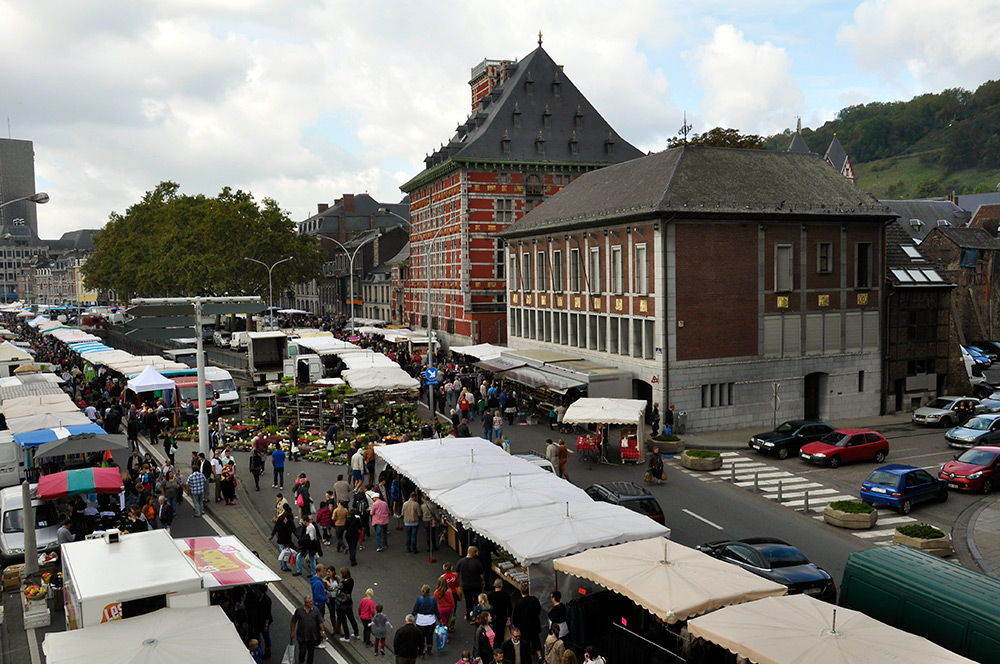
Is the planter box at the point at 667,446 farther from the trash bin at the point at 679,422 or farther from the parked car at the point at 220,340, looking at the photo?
the parked car at the point at 220,340

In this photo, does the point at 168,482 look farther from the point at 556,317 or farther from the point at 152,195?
the point at 152,195

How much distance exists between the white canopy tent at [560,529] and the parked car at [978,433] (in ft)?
70.2

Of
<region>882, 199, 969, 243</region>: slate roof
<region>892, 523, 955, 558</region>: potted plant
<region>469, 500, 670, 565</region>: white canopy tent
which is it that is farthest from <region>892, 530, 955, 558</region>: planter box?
<region>882, 199, 969, 243</region>: slate roof

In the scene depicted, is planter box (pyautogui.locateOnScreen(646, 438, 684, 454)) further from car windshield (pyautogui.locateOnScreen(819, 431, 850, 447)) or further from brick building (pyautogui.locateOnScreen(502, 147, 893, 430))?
car windshield (pyautogui.locateOnScreen(819, 431, 850, 447))

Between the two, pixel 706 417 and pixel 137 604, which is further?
pixel 706 417

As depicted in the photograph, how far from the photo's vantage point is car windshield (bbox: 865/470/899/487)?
77.9 ft

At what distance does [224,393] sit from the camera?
39.2 meters

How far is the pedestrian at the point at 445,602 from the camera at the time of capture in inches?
587

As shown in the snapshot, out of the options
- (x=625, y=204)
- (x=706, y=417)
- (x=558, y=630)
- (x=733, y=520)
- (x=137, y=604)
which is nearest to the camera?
(x=137, y=604)

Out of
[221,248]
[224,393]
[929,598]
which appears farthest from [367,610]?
[221,248]

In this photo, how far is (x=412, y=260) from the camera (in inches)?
3007

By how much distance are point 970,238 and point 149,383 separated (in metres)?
59.7

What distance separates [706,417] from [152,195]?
84.7m

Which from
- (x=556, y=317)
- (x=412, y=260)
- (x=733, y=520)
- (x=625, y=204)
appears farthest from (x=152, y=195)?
(x=733, y=520)
